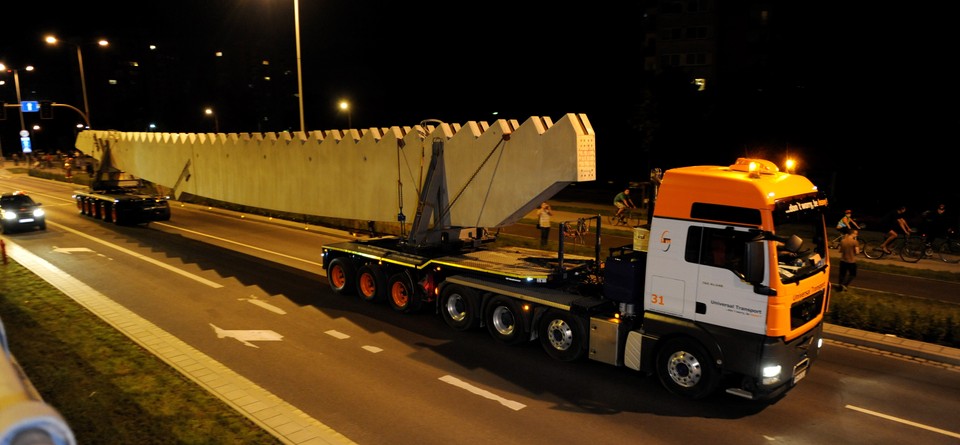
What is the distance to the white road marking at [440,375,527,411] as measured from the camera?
28.4 feet

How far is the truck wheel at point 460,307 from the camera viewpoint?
38.0 ft

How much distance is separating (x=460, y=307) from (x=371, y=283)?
300cm

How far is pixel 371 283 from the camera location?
14.0m

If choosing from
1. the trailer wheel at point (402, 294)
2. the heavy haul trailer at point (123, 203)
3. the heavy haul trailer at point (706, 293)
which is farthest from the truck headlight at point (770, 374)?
the heavy haul trailer at point (123, 203)

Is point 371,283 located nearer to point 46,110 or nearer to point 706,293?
point 706,293

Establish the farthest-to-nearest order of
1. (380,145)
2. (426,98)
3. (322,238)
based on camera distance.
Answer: (426,98) → (322,238) → (380,145)

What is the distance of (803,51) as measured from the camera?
33969 mm

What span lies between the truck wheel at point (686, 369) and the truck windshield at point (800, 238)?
1.61m

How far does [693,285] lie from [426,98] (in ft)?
258

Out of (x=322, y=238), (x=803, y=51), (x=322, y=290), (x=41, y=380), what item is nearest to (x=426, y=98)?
(x=803, y=51)

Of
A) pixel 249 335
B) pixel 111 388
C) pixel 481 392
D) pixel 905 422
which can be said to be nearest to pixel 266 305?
pixel 249 335

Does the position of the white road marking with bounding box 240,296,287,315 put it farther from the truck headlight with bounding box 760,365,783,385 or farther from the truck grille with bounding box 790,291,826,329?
the truck grille with bounding box 790,291,826,329

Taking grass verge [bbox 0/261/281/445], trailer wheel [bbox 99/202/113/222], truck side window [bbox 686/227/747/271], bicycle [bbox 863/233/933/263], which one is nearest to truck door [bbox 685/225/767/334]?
truck side window [bbox 686/227/747/271]

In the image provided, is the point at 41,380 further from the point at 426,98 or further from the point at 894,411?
the point at 426,98
